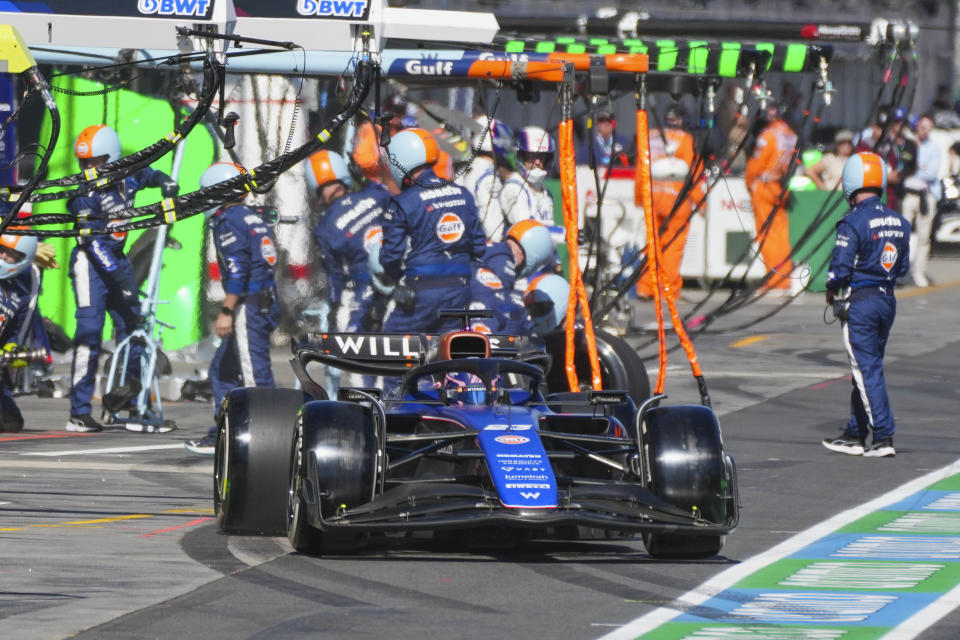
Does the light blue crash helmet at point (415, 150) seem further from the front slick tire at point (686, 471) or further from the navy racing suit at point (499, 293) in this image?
the front slick tire at point (686, 471)

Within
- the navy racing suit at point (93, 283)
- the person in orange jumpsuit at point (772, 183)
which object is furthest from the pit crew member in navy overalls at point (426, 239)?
the person in orange jumpsuit at point (772, 183)

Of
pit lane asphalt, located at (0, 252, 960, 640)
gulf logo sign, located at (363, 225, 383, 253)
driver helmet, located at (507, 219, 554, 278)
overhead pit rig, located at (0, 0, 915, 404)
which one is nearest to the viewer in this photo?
pit lane asphalt, located at (0, 252, 960, 640)

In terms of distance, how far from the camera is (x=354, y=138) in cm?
1652

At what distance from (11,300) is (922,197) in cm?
1442

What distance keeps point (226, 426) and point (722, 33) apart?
1046 centimetres

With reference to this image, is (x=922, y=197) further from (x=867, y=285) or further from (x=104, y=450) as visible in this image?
(x=104, y=450)

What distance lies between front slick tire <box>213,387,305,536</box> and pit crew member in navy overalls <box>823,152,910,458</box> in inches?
186

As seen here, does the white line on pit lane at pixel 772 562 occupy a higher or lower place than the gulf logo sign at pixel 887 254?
lower

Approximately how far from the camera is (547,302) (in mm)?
14656

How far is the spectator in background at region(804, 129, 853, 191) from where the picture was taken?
81.8 ft

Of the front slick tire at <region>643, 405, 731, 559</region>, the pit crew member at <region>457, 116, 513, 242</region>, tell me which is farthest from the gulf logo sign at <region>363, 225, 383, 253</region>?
the front slick tire at <region>643, 405, 731, 559</region>

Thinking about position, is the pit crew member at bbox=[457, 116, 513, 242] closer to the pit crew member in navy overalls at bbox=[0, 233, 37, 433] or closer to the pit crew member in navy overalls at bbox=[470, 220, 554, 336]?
the pit crew member in navy overalls at bbox=[470, 220, 554, 336]

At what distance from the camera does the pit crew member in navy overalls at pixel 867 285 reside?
12523 mm

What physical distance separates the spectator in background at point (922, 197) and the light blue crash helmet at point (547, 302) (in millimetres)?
11178
